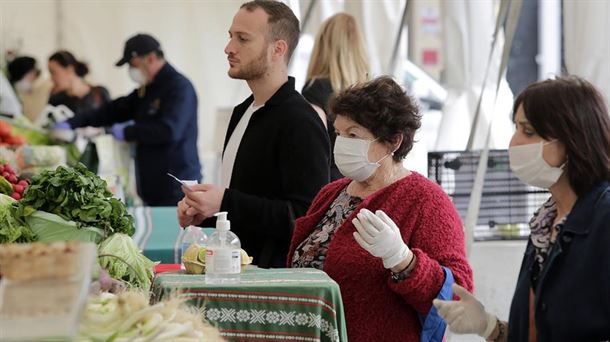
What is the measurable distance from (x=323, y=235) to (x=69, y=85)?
8.29m

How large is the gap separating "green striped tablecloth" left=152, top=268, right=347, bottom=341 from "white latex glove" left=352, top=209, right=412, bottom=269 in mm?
181

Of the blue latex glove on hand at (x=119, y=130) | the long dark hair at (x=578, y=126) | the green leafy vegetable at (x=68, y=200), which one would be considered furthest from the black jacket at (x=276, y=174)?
the blue latex glove on hand at (x=119, y=130)

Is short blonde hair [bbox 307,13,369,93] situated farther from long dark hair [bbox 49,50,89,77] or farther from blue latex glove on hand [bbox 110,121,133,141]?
long dark hair [bbox 49,50,89,77]

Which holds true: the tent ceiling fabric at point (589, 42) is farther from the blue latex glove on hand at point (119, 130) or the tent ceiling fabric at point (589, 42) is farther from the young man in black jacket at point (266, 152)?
the blue latex glove on hand at point (119, 130)

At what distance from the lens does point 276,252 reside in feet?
14.0

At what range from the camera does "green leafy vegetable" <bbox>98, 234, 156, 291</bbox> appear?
3.57m

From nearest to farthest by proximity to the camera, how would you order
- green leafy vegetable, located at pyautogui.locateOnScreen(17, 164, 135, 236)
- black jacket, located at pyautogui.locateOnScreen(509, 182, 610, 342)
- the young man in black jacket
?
black jacket, located at pyautogui.locateOnScreen(509, 182, 610, 342) → green leafy vegetable, located at pyautogui.locateOnScreen(17, 164, 135, 236) → the young man in black jacket

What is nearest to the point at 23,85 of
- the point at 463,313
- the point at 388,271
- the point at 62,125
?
Answer: the point at 62,125

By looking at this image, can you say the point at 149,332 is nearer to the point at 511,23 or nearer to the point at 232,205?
the point at 232,205

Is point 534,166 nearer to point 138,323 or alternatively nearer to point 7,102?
point 138,323

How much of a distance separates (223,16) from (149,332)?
45.2ft

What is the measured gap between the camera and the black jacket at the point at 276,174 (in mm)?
4137

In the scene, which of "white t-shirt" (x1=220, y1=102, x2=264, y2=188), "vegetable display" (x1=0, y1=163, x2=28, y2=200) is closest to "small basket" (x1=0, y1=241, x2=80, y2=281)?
"vegetable display" (x1=0, y1=163, x2=28, y2=200)

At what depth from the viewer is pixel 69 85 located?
11641mm
